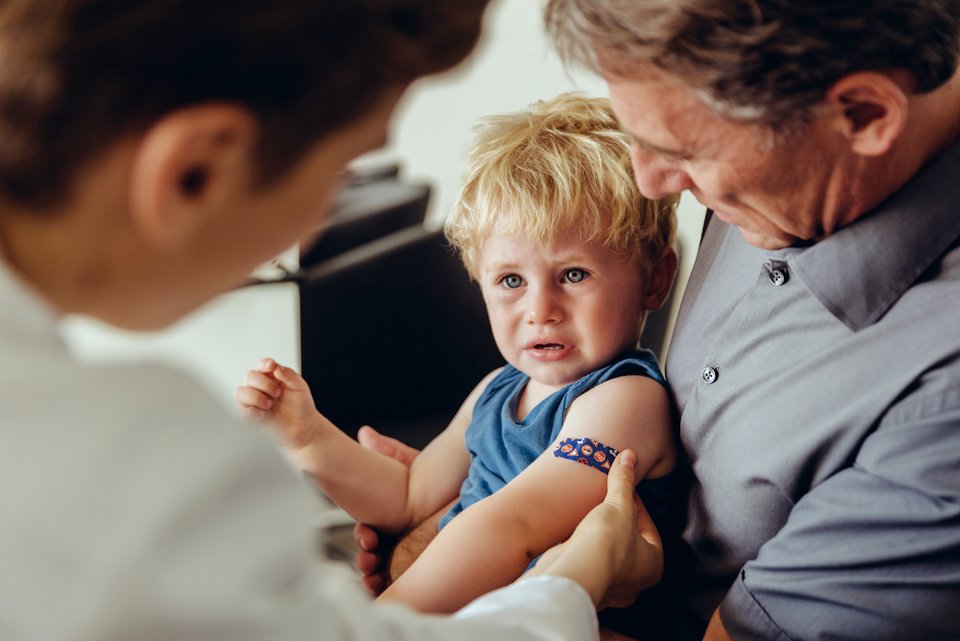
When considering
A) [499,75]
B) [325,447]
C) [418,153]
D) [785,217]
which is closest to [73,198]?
[785,217]

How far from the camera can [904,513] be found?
104 cm

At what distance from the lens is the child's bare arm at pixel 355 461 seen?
158 centimetres

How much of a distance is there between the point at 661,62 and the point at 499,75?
8.24ft

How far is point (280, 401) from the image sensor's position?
1588 mm

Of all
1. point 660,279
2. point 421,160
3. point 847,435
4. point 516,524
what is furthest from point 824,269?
point 421,160

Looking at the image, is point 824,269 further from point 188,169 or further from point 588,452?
point 188,169

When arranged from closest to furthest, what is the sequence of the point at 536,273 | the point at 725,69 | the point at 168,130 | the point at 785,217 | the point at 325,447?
1. the point at 168,130
2. the point at 725,69
3. the point at 785,217
4. the point at 536,273
5. the point at 325,447

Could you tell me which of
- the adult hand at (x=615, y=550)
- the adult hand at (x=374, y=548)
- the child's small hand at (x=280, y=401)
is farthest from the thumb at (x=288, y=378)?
the adult hand at (x=615, y=550)

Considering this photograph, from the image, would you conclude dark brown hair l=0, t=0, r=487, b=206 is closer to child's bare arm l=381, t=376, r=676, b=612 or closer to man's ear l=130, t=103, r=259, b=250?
man's ear l=130, t=103, r=259, b=250

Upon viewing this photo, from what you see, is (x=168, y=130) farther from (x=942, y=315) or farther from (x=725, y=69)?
(x=942, y=315)

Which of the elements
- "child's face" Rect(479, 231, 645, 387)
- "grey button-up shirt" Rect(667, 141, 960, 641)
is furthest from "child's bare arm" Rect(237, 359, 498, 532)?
"grey button-up shirt" Rect(667, 141, 960, 641)

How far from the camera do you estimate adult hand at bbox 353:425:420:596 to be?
5.40ft

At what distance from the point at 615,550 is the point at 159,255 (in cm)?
68

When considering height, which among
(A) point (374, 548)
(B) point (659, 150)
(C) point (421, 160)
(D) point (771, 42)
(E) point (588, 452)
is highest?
(D) point (771, 42)
